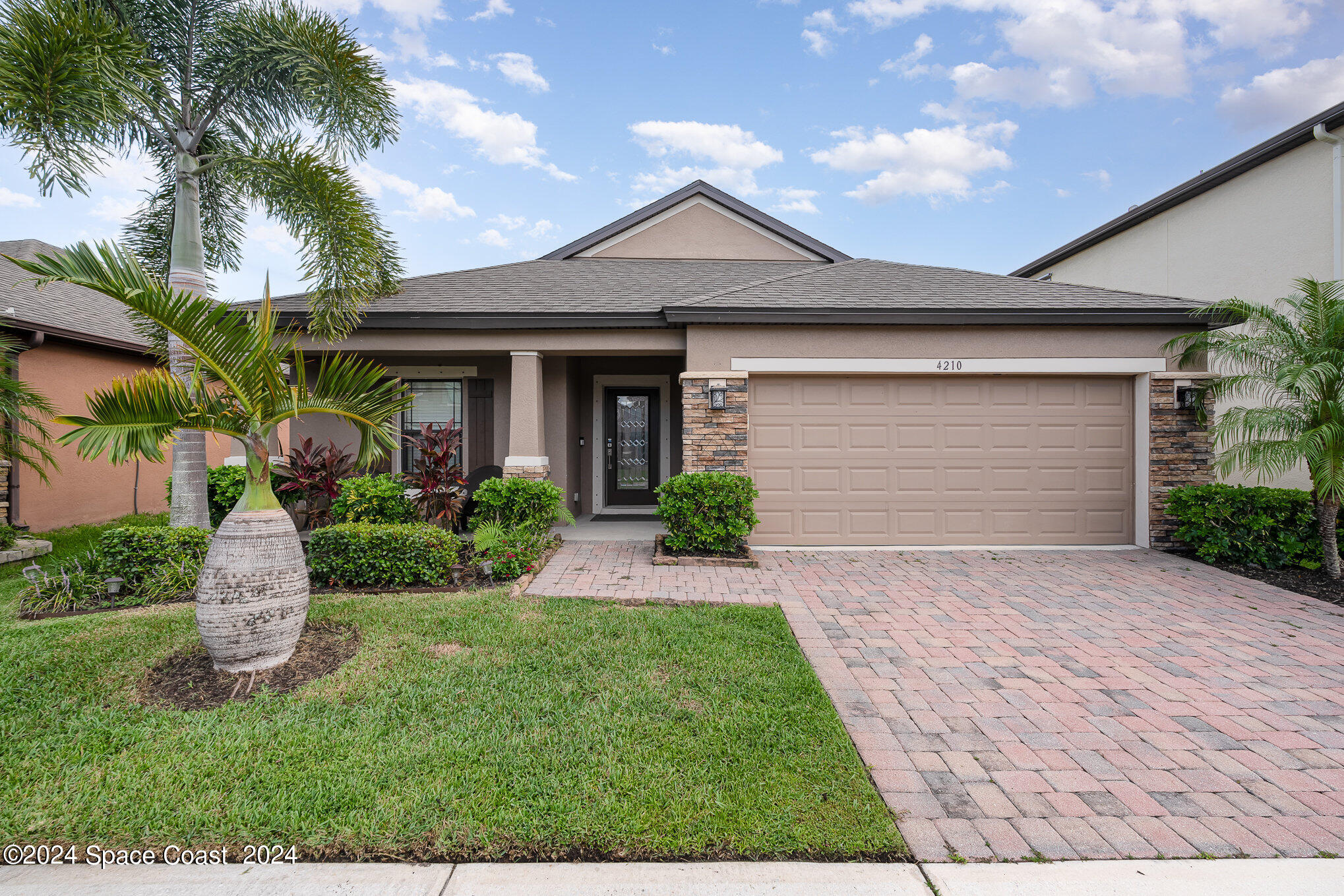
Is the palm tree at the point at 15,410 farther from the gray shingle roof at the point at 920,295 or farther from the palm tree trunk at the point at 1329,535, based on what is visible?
the palm tree trunk at the point at 1329,535

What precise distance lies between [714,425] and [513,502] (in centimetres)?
276

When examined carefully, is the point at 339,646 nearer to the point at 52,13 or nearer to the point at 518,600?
the point at 518,600

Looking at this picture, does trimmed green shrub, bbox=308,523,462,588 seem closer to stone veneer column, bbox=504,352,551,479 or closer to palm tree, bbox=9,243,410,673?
palm tree, bbox=9,243,410,673

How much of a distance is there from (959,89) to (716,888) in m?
15.1

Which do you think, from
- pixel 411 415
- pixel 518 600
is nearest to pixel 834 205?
pixel 411 415

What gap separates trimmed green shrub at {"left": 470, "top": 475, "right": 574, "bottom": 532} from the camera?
7.18m

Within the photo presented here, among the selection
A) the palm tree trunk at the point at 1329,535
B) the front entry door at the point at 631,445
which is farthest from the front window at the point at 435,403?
the palm tree trunk at the point at 1329,535

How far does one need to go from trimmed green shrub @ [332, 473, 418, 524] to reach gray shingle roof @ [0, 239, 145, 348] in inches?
219

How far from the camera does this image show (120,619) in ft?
15.4

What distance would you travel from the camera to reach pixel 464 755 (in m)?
2.76

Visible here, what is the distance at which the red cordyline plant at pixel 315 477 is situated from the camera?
23.0ft

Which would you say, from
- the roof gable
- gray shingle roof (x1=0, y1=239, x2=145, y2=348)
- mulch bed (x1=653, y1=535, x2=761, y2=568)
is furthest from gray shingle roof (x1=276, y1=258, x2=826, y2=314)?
gray shingle roof (x1=0, y1=239, x2=145, y2=348)

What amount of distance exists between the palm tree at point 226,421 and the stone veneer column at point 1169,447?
9532 mm

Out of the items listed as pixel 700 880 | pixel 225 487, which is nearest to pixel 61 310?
pixel 225 487
